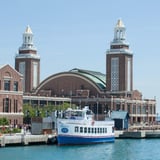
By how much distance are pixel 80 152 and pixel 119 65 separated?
85187 mm

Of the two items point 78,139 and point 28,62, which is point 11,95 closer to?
point 78,139

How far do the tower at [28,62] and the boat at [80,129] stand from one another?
2897 inches

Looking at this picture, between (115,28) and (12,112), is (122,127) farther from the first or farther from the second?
(115,28)

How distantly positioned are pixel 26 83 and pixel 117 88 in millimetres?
27028

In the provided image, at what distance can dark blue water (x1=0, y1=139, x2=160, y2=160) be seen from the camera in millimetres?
70188

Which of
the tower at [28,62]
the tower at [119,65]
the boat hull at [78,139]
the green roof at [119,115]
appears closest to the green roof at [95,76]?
the tower at [119,65]

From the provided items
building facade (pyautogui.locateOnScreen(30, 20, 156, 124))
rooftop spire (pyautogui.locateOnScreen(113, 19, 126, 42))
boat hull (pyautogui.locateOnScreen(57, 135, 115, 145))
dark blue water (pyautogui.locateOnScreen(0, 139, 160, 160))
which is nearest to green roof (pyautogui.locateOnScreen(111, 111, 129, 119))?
boat hull (pyautogui.locateOnScreen(57, 135, 115, 145))

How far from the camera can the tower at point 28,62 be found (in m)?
166

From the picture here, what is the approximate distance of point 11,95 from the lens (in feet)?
381

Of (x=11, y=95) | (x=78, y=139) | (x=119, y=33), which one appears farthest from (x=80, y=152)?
(x=119, y=33)

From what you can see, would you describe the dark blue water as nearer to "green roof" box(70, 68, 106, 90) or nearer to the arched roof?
the arched roof

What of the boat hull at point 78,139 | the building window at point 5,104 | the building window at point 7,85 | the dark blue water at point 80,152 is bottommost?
the dark blue water at point 80,152

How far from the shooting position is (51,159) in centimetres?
6812

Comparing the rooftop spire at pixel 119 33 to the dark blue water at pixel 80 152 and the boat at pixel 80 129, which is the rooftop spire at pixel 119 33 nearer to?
the boat at pixel 80 129
